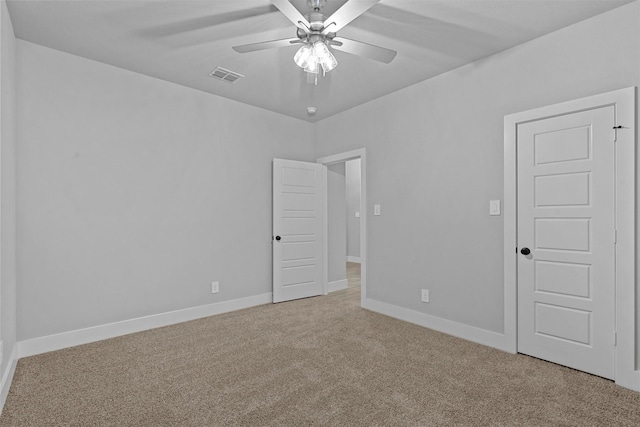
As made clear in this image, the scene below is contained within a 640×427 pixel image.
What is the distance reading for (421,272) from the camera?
3600mm

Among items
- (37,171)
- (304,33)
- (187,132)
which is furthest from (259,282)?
(304,33)

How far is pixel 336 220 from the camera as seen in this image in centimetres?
524

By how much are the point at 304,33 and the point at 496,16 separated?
56.8 inches

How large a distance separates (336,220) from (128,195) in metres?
2.93

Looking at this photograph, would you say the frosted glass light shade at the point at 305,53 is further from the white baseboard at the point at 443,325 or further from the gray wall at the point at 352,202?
the gray wall at the point at 352,202

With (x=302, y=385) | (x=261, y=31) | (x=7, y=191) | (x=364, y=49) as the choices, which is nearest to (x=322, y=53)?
(x=364, y=49)

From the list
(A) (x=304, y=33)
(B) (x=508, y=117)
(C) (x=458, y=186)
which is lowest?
(C) (x=458, y=186)

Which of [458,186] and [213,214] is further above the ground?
[458,186]

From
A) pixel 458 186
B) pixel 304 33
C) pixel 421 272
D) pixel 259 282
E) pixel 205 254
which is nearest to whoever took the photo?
pixel 304 33

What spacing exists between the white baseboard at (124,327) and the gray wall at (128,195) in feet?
0.20

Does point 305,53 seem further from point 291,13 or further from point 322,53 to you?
point 291,13

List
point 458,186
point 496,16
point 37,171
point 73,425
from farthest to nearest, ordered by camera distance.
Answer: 1. point 458,186
2. point 37,171
3. point 496,16
4. point 73,425

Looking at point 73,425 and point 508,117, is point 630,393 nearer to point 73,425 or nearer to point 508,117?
point 508,117

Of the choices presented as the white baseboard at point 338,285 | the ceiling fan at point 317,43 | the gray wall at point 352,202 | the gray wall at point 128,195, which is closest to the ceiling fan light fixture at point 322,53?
the ceiling fan at point 317,43
